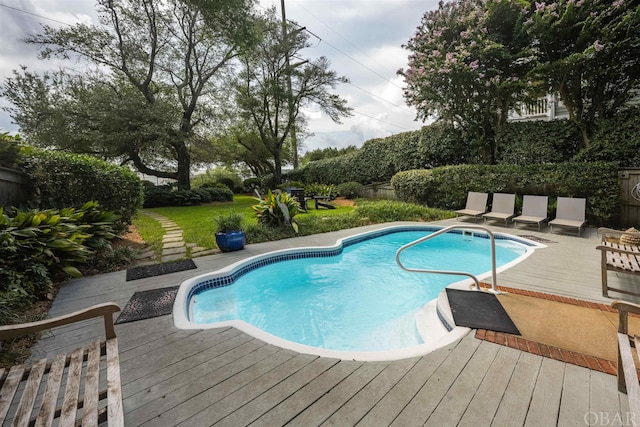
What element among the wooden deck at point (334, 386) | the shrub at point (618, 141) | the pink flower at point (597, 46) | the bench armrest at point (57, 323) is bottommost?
the wooden deck at point (334, 386)

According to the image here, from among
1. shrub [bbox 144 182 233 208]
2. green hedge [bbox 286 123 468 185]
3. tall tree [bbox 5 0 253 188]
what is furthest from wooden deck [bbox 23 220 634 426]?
tall tree [bbox 5 0 253 188]

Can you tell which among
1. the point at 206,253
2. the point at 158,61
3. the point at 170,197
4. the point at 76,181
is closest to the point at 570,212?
the point at 206,253

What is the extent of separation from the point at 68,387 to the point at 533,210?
29.8 ft

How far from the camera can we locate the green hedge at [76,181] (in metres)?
4.39

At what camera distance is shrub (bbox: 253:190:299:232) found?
6.68 m

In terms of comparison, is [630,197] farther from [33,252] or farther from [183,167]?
[183,167]

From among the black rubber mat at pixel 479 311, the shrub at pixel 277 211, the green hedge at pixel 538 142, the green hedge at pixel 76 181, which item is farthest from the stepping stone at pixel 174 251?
the green hedge at pixel 538 142

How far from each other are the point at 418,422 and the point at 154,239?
632 centimetres

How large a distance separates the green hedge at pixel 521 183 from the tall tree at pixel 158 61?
10.4m

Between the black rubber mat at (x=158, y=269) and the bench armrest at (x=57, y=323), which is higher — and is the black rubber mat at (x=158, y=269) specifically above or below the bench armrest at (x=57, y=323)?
below

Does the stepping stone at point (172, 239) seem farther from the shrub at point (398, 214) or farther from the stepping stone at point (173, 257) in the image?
the shrub at point (398, 214)

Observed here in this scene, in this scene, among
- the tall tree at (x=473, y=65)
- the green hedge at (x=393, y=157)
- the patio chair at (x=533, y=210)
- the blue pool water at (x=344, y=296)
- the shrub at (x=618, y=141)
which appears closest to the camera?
the blue pool water at (x=344, y=296)

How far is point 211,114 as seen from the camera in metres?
14.3

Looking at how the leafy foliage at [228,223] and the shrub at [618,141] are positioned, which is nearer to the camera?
the leafy foliage at [228,223]
